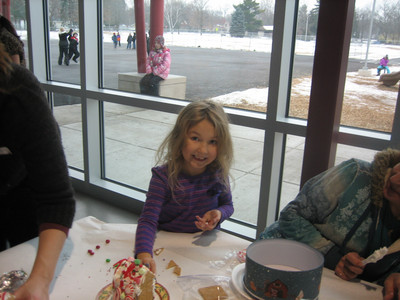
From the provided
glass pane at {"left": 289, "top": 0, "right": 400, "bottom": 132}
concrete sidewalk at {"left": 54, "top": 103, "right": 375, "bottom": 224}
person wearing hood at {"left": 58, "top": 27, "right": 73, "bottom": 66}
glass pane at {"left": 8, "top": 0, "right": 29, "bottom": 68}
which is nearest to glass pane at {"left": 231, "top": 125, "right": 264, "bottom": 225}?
concrete sidewalk at {"left": 54, "top": 103, "right": 375, "bottom": 224}

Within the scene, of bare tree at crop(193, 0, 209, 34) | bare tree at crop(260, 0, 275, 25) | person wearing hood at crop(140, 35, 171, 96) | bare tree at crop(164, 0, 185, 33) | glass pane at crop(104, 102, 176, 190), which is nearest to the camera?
bare tree at crop(260, 0, 275, 25)

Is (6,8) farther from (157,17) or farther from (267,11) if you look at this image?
(267,11)

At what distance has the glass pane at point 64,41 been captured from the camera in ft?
11.3

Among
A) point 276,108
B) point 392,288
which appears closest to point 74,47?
point 276,108

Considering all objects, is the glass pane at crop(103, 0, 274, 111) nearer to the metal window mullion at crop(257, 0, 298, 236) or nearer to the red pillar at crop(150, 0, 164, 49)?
the red pillar at crop(150, 0, 164, 49)

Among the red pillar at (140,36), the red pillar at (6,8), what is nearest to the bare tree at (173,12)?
the red pillar at (140,36)

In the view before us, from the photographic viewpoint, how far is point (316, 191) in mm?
1261

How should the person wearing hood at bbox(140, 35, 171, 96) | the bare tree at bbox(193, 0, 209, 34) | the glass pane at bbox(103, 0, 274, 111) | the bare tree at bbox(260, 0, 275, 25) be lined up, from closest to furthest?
the bare tree at bbox(260, 0, 275, 25) → the glass pane at bbox(103, 0, 274, 111) → the bare tree at bbox(193, 0, 209, 34) → the person wearing hood at bbox(140, 35, 171, 96)

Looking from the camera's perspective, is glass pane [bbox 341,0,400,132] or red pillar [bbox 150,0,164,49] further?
red pillar [bbox 150,0,164,49]

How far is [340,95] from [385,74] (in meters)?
0.36

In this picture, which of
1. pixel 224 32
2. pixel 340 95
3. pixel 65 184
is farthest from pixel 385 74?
pixel 65 184

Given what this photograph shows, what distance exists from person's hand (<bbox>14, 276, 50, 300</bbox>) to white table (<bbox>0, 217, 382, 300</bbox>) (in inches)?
5.5

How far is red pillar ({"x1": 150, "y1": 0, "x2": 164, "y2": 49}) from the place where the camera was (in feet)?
9.59

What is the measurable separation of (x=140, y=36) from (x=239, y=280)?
2.51m
